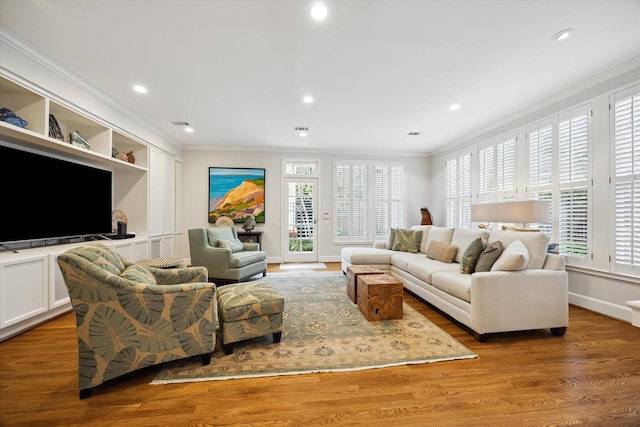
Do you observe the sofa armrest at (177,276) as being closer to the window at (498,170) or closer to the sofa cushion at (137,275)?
the sofa cushion at (137,275)

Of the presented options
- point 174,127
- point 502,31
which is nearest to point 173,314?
point 502,31

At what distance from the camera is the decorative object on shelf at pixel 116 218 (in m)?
4.10

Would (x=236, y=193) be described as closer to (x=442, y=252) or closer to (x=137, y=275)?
(x=137, y=275)

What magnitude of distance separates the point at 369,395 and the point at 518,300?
1.67 m

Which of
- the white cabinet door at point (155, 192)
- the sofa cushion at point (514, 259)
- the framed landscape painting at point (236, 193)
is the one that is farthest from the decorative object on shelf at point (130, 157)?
the sofa cushion at point (514, 259)

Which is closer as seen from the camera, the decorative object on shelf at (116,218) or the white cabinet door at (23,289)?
the white cabinet door at (23,289)

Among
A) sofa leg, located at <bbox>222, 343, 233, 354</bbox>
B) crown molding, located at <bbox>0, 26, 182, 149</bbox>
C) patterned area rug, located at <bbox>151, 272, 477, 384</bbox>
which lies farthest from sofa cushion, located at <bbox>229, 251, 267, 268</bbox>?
crown molding, located at <bbox>0, 26, 182, 149</bbox>

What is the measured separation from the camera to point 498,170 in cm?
436

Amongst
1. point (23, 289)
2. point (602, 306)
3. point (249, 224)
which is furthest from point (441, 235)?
point (23, 289)

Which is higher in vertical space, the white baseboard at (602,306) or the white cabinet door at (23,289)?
the white cabinet door at (23,289)

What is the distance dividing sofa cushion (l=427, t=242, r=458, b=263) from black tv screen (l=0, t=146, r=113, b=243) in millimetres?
4721

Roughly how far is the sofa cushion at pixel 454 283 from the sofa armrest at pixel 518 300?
11 centimetres

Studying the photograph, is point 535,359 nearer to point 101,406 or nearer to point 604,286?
point 604,286

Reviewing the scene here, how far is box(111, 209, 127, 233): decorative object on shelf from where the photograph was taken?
4.10 m
